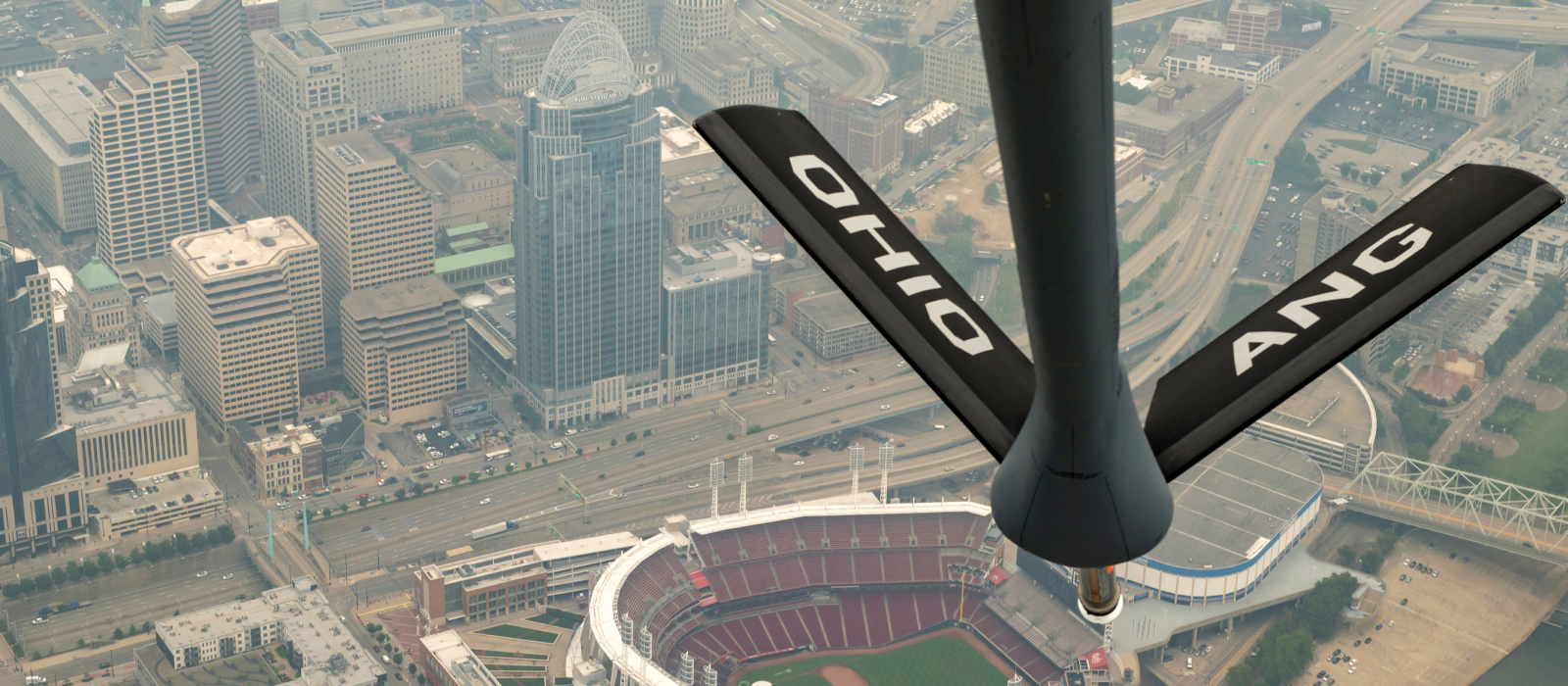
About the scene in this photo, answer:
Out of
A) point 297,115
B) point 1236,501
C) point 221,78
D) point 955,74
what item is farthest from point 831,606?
point 221,78

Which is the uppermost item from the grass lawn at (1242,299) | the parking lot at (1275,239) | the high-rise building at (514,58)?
the high-rise building at (514,58)

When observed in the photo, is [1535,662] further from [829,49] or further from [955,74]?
[829,49]

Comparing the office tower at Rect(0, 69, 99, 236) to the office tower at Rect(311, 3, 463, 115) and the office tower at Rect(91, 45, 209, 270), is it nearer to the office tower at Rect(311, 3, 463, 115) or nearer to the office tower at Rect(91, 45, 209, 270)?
the office tower at Rect(91, 45, 209, 270)

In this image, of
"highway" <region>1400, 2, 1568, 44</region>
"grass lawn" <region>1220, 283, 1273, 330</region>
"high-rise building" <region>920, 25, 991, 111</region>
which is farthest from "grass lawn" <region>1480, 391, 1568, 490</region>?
"highway" <region>1400, 2, 1568, 44</region>

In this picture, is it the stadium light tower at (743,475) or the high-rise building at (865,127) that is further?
the high-rise building at (865,127)

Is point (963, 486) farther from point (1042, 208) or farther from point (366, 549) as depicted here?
point (1042, 208)

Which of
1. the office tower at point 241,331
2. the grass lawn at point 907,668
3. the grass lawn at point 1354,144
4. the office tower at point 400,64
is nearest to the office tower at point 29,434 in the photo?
the office tower at point 241,331

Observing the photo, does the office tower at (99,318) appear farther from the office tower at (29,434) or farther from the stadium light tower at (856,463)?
the stadium light tower at (856,463)
